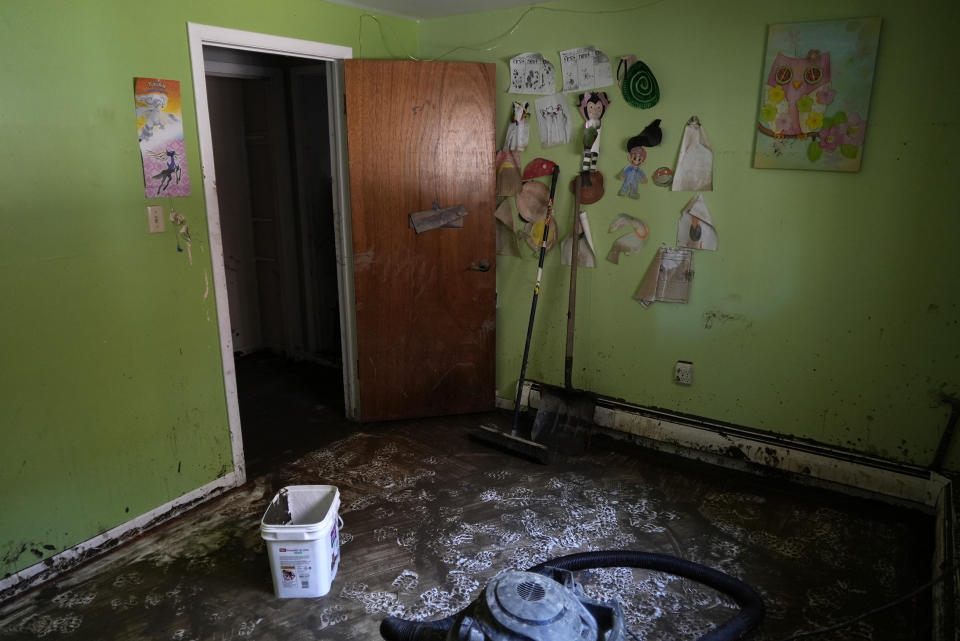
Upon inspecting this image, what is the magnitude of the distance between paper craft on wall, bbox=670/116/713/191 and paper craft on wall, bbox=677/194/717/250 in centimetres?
7

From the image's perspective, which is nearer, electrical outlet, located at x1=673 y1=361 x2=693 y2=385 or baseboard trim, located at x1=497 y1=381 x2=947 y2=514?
baseboard trim, located at x1=497 y1=381 x2=947 y2=514

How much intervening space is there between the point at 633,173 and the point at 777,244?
0.75 m

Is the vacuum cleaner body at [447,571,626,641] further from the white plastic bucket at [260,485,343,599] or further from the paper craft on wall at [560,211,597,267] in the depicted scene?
the paper craft on wall at [560,211,597,267]

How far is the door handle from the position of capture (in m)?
3.38

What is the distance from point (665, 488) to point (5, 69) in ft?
9.77

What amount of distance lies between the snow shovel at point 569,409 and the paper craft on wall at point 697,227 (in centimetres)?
53

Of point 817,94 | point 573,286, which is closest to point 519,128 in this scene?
point 573,286

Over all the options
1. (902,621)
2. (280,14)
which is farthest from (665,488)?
(280,14)

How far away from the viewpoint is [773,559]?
2273 mm

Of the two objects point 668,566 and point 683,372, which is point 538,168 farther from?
point 668,566

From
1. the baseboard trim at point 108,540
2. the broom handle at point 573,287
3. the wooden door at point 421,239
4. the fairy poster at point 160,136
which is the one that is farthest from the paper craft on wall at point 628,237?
the baseboard trim at point 108,540

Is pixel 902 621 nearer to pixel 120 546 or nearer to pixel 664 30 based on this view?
pixel 664 30

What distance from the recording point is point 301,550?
2023 mm

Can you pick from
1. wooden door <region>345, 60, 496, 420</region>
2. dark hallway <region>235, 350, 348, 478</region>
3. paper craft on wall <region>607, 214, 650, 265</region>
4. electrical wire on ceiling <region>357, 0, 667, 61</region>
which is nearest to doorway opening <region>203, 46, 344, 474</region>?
dark hallway <region>235, 350, 348, 478</region>
